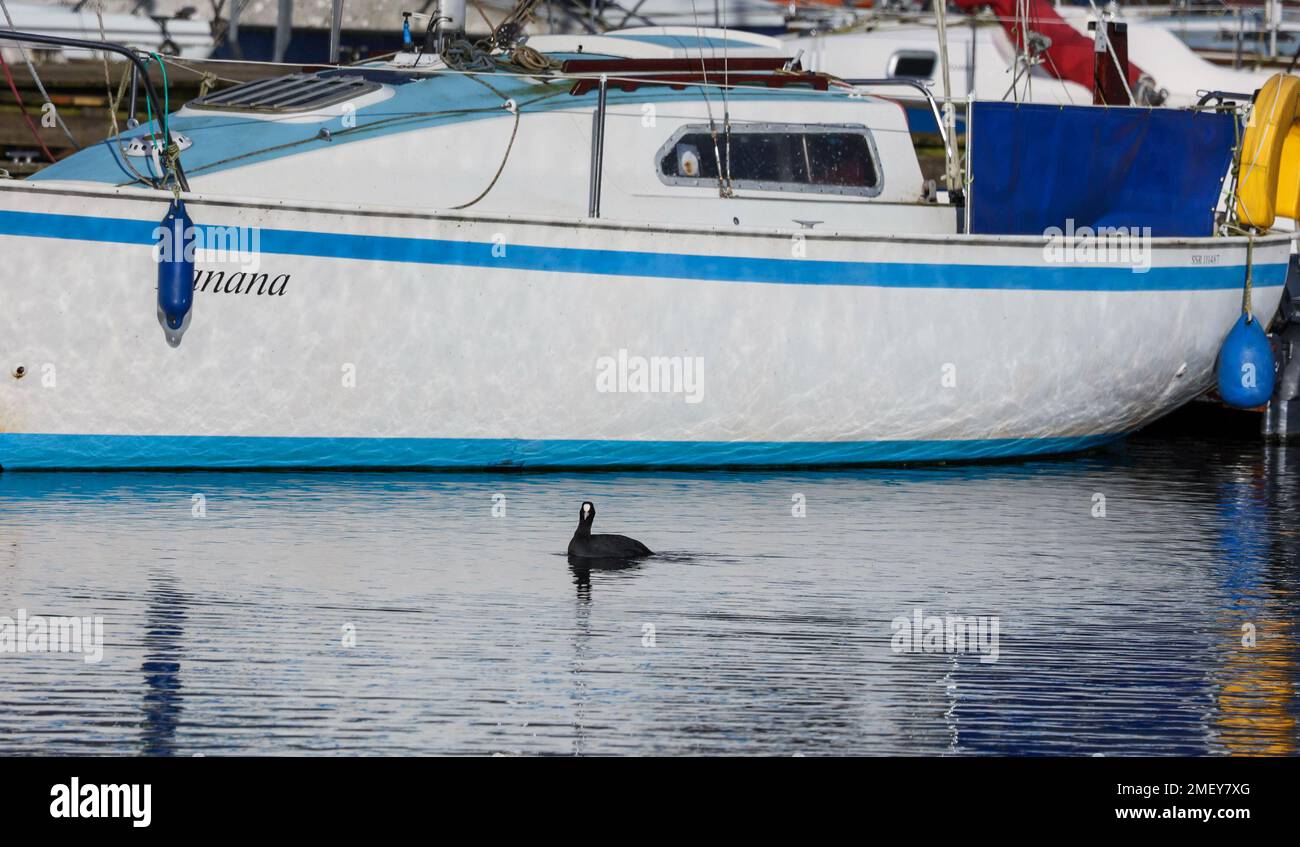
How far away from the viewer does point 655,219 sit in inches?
445

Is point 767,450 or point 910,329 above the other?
point 910,329

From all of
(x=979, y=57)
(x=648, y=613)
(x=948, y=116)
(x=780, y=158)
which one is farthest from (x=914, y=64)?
(x=648, y=613)

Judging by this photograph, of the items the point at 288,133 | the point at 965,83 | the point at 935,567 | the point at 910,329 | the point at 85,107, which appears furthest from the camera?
the point at 965,83

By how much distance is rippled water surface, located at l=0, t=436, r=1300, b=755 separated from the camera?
6.31 m

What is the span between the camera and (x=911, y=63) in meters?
22.5

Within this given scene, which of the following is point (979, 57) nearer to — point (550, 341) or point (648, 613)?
point (550, 341)

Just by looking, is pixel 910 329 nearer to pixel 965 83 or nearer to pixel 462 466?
pixel 462 466
